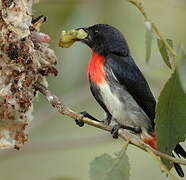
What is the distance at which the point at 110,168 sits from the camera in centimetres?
284

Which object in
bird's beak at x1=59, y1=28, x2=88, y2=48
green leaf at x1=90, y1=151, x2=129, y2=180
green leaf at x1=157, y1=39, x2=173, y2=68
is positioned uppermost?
bird's beak at x1=59, y1=28, x2=88, y2=48

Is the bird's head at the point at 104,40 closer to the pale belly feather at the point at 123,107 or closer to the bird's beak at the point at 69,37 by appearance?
the bird's beak at the point at 69,37

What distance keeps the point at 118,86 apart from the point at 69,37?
48 cm

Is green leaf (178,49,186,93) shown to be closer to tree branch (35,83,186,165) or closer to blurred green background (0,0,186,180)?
tree branch (35,83,186,165)

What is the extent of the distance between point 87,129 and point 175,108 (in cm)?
402

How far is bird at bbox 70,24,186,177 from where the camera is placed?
3797 mm

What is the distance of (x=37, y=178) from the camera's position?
250 inches

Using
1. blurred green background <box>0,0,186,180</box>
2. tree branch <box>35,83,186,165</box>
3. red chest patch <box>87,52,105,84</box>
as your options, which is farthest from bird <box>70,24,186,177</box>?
tree branch <box>35,83,186,165</box>

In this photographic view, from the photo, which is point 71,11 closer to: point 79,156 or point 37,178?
point 37,178

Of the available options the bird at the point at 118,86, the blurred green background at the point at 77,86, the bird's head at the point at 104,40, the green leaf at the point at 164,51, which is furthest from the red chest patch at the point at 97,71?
the green leaf at the point at 164,51

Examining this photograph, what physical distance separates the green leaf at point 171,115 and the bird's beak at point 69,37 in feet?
2.75

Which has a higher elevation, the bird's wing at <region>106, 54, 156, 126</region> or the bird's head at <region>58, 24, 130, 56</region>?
the bird's head at <region>58, 24, 130, 56</region>

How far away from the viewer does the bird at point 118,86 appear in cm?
380

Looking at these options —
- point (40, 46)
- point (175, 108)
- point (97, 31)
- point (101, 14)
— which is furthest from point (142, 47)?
point (175, 108)
